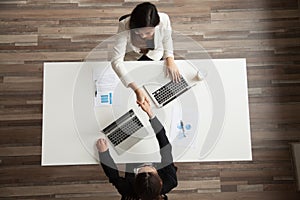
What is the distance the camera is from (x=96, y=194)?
2299mm

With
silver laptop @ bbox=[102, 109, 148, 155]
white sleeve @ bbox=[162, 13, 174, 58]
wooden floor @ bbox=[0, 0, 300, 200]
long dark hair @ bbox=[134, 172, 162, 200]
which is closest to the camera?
long dark hair @ bbox=[134, 172, 162, 200]

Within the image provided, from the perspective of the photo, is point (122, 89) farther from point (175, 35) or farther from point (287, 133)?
point (287, 133)

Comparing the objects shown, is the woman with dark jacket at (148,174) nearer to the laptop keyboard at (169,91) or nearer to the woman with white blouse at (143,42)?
the laptop keyboard at (169,91)

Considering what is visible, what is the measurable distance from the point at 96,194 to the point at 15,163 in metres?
0.46

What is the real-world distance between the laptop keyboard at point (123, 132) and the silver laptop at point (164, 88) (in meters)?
0.13

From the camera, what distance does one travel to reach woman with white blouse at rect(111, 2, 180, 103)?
178 cm

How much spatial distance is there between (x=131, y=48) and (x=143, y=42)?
6 centimetres

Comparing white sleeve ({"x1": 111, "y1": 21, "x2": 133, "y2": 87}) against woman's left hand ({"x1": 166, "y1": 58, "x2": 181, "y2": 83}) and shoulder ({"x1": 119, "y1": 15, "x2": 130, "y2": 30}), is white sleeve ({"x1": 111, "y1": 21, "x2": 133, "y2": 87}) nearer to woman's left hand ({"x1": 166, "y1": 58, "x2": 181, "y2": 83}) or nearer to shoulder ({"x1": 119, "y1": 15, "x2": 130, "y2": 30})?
shoulder ({"x1": 119, "y1": 15, "x2": 130, "y2": 30})

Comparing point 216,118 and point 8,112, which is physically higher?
point 216,118

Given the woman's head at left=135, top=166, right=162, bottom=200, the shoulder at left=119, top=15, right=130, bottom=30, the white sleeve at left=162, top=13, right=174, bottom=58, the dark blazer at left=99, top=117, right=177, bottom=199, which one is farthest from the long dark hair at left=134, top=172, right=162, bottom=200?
the shoulder at left=119, top=15, right=130, bottom=30

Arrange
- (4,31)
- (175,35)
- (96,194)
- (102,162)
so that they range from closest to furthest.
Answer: (102,162) < (175,35) < (96,194) < (4,31)

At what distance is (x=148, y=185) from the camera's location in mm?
1635

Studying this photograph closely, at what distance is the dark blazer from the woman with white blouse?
0.55 feet

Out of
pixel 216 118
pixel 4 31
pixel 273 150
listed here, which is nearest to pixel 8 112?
pixel 4 31
